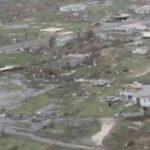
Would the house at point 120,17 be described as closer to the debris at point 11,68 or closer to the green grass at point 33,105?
the debris at point 11,68

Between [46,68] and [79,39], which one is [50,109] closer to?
Answer: [46,68]

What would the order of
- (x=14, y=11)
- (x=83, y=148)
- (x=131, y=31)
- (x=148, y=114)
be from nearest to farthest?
(x=83, y=148) → (x=148, y=114) → (x=131, y=31) → (x=14, y=11)

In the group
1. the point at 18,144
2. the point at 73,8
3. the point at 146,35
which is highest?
the point at 18,144

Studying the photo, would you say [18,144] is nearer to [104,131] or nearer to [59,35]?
[104,131]

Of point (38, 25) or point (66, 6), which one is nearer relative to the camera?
point (38, 25)

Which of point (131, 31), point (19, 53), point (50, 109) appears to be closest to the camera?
point (50, 109)

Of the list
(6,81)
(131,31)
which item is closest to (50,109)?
(6,81)

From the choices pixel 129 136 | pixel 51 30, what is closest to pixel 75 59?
pixel 51 30

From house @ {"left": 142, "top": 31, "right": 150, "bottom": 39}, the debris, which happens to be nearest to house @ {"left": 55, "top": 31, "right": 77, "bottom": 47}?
house @ {"left": 142, "top": 31, "right": 150, "bottom": 39}

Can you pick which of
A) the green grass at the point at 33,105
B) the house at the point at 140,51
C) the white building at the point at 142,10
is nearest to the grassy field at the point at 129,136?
the green grass at the point at 33,105
